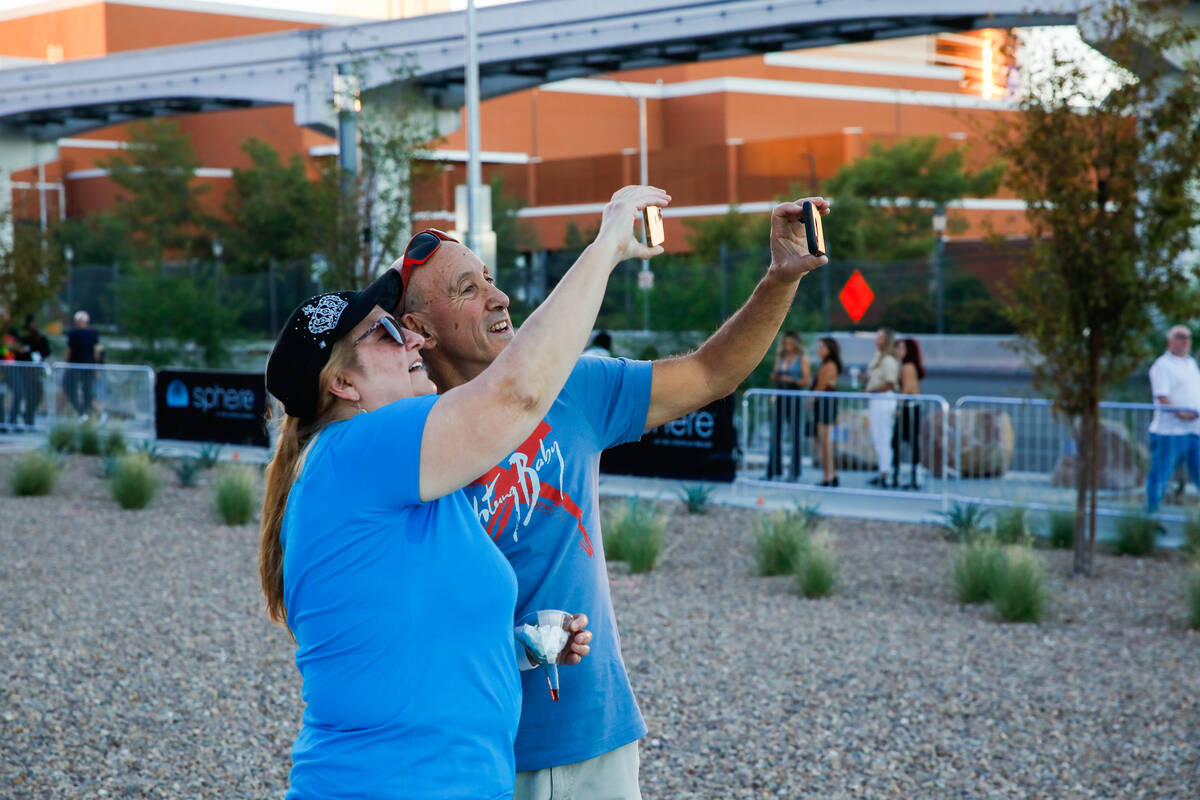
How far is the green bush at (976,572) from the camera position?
8.83 m

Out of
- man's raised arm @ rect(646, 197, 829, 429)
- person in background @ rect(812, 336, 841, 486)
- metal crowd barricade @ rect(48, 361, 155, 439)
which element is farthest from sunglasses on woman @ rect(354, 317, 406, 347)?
metal crowd barricade @ rect(48, 361, 155, 439)

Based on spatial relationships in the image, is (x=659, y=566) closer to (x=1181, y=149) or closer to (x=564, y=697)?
(x=1181, y=149)

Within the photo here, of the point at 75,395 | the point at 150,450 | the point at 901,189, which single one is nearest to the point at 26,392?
the point at 75,395

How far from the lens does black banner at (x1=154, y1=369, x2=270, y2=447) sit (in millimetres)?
17047

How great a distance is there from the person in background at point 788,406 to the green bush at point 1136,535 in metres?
3.70

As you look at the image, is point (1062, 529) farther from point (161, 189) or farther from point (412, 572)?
point (161, 189)

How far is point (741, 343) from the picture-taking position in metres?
3.14

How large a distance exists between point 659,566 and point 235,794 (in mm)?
5306

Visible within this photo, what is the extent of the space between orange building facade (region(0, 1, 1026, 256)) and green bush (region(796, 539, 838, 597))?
44494 millimetres

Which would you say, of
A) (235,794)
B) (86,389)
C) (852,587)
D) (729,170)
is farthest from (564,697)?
(729,170)

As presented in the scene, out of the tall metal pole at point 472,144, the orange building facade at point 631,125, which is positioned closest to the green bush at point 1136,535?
the tall metal pole at point 472,144

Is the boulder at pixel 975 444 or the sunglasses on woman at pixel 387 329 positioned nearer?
the sunglasses on woman at pixel 387 329

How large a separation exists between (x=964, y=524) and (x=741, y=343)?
8.55 meters

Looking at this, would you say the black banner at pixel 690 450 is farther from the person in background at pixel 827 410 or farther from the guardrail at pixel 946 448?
the person in background at pixel 827 410
